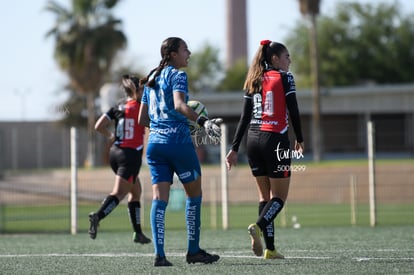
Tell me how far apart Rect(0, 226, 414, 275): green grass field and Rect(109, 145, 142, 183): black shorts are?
0.99 meters

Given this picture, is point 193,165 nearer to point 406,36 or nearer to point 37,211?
point 37,211

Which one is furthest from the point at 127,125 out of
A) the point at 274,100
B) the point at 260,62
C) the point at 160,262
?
the point at 160,262

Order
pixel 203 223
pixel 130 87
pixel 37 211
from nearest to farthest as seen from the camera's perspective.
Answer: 1. pixel 130 87
2. pixel 203 223
3. pixel 37 211

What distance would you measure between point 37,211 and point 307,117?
1004 inches

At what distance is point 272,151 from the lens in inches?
372

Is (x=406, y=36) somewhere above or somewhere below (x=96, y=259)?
above

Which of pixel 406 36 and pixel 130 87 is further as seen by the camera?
pixel 406 36

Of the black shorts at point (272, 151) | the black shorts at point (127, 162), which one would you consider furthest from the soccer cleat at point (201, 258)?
the black shorts at point (127, 162)

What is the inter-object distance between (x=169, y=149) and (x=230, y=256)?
6.04 feet

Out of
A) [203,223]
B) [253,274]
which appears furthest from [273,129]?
[203,223]

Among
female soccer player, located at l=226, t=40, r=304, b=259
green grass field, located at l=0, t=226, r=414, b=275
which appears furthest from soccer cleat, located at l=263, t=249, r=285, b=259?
green grass field, located at l=0, t=226, r=414, b=275

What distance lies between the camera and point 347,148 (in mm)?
47969

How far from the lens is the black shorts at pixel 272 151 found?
9445 mm

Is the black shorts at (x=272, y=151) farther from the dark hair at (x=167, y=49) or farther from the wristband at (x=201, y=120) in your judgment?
the dark hair at (x=167, y=49)
